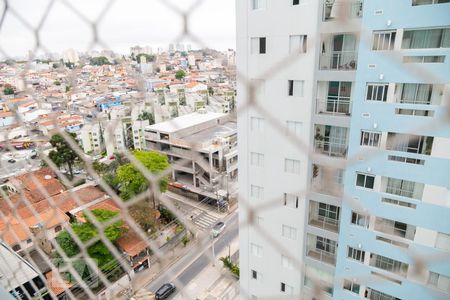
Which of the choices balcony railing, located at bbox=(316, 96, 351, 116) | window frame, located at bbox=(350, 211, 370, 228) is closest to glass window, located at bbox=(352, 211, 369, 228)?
window frame, located at bbox=(350, 211, 370, 228)

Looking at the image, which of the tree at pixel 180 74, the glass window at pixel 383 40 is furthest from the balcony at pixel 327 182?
the tree at pixel 180 74

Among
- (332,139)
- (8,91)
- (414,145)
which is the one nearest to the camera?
(8,91)

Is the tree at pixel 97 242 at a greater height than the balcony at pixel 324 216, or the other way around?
the balcony at pixel 324 216

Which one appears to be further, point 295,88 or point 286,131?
point 295,88

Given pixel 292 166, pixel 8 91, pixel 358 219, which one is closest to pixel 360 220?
pixel 358 219

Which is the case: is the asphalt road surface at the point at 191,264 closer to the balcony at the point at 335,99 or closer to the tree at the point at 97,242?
the tree at the point at 97,242

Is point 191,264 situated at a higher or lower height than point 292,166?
lower

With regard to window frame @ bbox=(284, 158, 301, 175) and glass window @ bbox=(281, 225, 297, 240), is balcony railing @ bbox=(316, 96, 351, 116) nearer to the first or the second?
window frame @ bbox=(284, 158, 301, 175)

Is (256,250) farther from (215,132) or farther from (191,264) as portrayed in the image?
(191,264)
